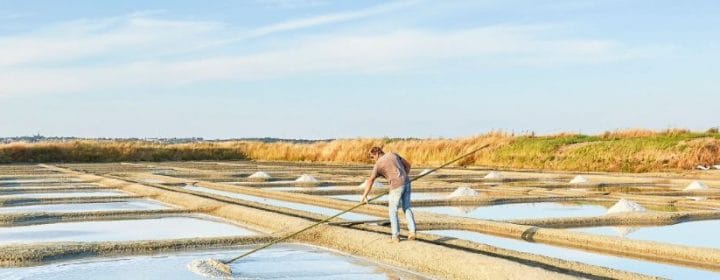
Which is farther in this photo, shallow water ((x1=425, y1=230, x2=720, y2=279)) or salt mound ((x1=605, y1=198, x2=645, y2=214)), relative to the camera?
salt mound ((x1=605, y1=198, x2=645, y2=214))

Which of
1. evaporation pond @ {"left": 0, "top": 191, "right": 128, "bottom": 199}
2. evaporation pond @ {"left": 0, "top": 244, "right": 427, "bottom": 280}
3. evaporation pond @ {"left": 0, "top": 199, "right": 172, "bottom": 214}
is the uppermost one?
evaporation pond @ {"left": 0, "top": 191, "right": 128, "bottom": 199}

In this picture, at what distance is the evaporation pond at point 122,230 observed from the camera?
24.0 ft

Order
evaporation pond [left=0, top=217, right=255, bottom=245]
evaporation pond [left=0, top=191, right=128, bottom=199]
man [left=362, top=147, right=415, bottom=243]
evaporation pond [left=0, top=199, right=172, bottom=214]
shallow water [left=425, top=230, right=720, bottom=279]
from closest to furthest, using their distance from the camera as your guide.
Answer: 1. shallow water [left=425, top=230, right=720, bottom=279]
2. man [left=362, top=147, right=415, bottom=243]
3. evaporation pond [left=0, top=217, right=255, bottom=245]
4. evaporation pond [left=0, top=199, right=172, bottom=214]
5. evaporation pond [left=0, top=191, right=128, bottom=199]

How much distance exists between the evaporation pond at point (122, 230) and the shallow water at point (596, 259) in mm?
2029

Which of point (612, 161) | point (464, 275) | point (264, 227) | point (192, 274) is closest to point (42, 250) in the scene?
point (192, 274)

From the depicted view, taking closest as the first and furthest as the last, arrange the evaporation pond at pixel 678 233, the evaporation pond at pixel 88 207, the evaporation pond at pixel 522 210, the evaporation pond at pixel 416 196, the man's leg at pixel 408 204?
1. the man's leg at pixel 408 204
2. the evaporation pond at pixel 678 233
3. the evaporation pond at pixel 522 210
4. the evaporation pond at pixel 88 207
5. the evaporation pond at pixel 416 196

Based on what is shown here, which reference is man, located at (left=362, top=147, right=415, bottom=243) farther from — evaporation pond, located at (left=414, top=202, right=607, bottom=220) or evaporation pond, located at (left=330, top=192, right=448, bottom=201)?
evaporation pond, located at (left=330, top=192, right=448, bottom=201)

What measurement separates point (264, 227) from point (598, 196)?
5.14m

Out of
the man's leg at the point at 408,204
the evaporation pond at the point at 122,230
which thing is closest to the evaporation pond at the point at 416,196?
the evaporation pond at the point at 122,230

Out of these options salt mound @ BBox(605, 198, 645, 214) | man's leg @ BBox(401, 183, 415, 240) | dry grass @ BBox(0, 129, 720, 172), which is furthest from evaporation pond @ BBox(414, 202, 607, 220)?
dry grass @ BBox(0, 129, 720, 172)

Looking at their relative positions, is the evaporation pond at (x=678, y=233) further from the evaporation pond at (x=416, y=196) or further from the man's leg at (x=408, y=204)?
the evaporation pond at (x=416, y=196)

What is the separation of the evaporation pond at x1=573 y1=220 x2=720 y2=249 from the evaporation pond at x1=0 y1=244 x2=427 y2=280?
2.41m

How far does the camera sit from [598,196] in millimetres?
11430

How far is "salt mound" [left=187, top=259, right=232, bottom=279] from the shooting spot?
5.33 metres
